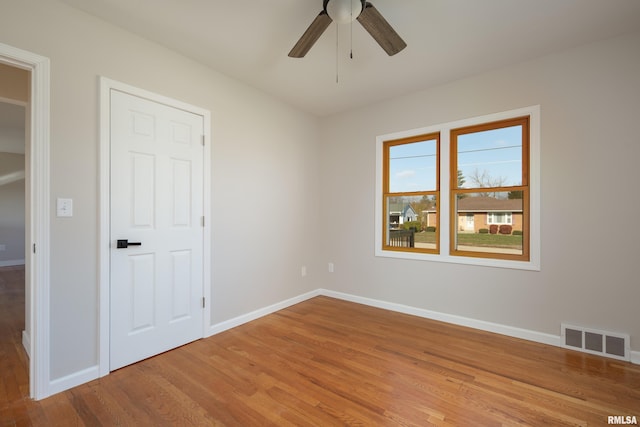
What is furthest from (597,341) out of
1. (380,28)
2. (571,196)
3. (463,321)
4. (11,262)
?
(11,262)

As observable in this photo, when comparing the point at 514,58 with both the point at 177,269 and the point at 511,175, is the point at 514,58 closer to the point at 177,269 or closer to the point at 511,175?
the point at 511,175

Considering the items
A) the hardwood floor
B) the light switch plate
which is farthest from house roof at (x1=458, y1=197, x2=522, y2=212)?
the light switch plate

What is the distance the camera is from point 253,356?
2402 mm

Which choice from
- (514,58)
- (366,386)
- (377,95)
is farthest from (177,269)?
(514,58)

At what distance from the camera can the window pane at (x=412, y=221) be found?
3402 millimetres

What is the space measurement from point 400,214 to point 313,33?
96.1 inches

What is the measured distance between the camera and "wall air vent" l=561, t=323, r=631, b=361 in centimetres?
230

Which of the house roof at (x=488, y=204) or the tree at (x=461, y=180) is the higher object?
the tree at (x=461, y=180)

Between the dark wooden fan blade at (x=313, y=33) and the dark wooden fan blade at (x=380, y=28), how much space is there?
23 cm

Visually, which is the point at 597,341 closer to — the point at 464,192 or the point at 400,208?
the point at 464,192

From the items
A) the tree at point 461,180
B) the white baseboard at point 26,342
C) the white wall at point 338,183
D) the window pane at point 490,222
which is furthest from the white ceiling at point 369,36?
the white baseboard at point 26,342

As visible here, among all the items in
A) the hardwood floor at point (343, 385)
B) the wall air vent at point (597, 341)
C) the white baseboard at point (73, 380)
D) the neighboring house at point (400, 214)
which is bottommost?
the hardwood floor at point (343, 385)

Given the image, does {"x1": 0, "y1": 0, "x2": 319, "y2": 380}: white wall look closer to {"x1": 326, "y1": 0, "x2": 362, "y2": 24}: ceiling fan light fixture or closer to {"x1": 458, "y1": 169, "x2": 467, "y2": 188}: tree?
{"x1": 326, "y1": 0, "x2": 362, "y2": 24}: ceiling fan light fixture

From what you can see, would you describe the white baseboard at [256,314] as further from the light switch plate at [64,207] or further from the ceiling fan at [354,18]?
the ceiling fan at [354,18]
